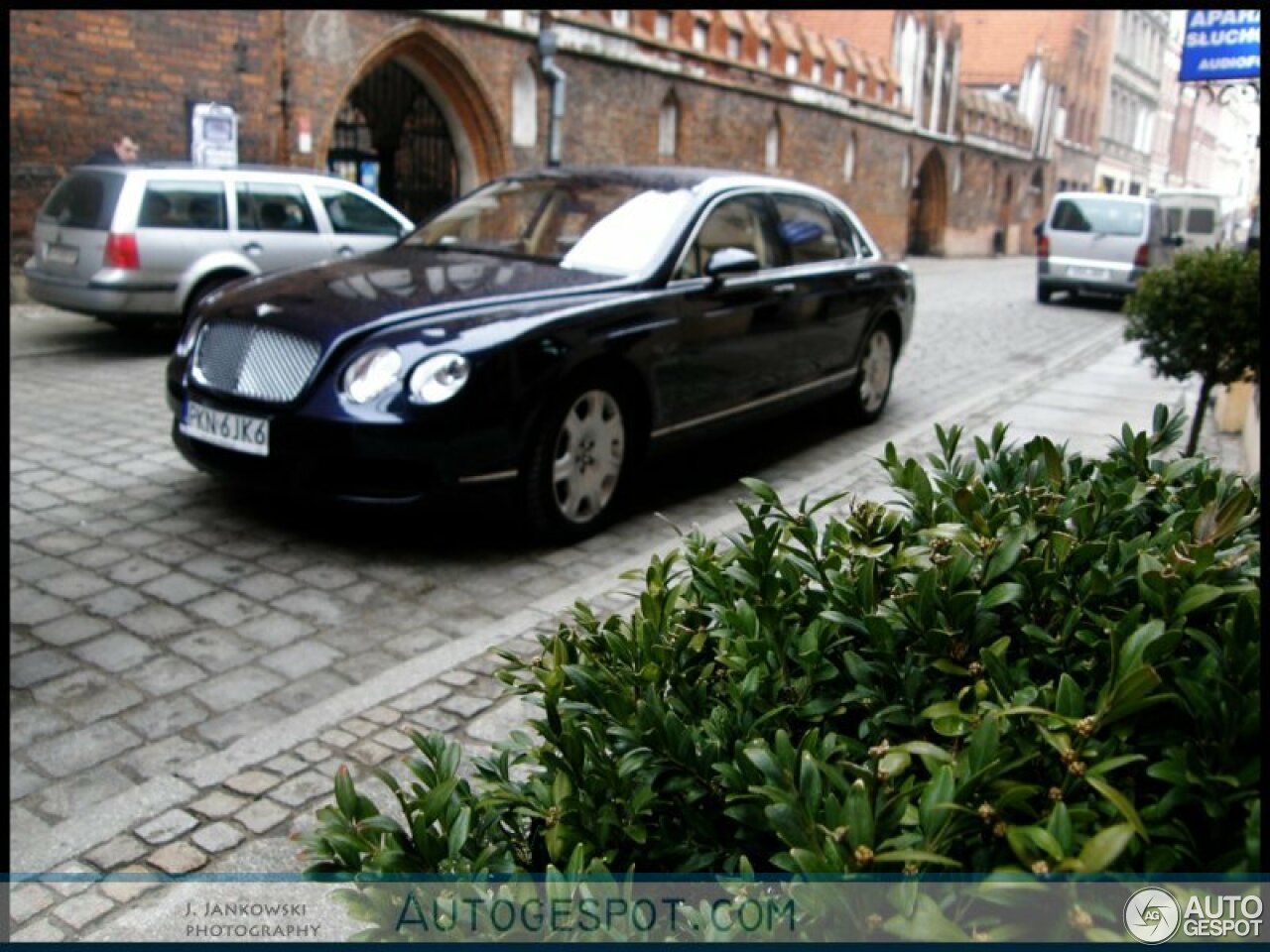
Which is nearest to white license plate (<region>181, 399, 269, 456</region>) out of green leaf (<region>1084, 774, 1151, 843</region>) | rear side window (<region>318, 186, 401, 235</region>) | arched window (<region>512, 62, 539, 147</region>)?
green leaf (<region>1084, 774, 1151, 843</region>)

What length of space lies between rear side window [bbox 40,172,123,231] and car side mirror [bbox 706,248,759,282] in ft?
22.5

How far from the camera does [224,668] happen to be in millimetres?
3873

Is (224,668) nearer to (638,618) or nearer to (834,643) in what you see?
(638,618)

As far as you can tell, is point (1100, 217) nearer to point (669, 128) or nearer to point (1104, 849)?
point (669, 128)

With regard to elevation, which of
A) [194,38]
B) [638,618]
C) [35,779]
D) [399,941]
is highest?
[194,38]

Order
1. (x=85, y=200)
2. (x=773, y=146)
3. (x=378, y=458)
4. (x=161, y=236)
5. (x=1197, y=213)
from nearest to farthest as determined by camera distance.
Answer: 1. (x=378, y=458)
2. (x=161, y=236)
3. (x=85, y=200)
4. (x=1197, y=213)
5. (x=773, y=146)

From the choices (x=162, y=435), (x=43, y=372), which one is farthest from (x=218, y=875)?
(x=43, y=372)

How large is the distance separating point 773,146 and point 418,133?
12352mm

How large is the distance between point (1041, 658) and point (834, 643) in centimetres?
27

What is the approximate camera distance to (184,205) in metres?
10.9

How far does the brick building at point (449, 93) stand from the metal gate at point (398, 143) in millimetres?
34

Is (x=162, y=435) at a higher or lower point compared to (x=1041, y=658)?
lower

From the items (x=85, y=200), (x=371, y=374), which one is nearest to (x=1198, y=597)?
(x=371, y=374)

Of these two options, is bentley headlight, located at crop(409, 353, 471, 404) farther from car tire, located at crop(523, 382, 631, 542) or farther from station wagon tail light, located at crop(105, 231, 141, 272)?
station wagon tail light, located at crop(105, 231, 141, 272)
